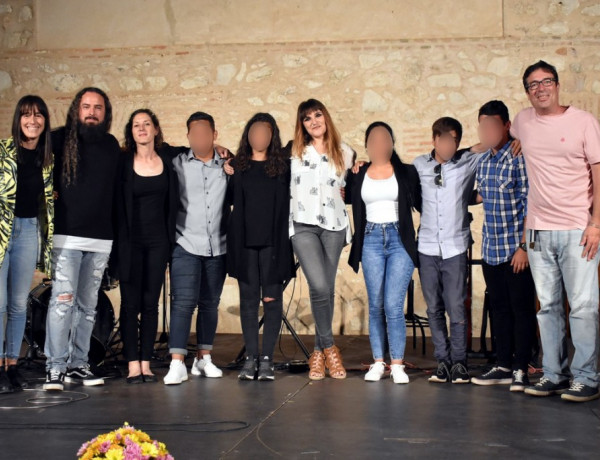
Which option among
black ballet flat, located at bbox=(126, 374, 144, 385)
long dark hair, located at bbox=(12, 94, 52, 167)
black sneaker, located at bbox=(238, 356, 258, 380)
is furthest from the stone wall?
long dark hair, located at bbox=(12, 94, 52, 167)

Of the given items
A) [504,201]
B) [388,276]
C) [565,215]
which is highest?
[504,201]

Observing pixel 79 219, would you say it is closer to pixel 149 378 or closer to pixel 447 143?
pixel 149 378

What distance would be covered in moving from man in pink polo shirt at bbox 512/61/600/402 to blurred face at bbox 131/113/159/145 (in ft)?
7.06

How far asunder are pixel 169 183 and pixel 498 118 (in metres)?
1.95

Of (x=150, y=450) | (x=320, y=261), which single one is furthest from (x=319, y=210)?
(x=150, y=450)

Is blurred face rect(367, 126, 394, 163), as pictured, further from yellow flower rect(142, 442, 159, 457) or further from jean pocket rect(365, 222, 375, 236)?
yellow flower rect(142, 442, 159, 457)

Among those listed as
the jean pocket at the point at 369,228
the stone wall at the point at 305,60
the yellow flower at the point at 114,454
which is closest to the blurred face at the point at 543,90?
the jean pocket at the point at 369,228

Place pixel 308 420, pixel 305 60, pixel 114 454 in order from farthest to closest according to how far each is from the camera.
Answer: pixel 305 60
pixel 308 420
pixel 114 454

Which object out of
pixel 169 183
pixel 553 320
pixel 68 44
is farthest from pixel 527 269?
pixel 68 44

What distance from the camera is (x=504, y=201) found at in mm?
A: 4840

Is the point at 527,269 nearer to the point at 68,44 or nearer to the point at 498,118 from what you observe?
the point at 498,118

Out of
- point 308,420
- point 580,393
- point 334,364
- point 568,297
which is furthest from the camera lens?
point 334,364

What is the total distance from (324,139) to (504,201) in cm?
115

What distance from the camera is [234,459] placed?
3.34 meters
